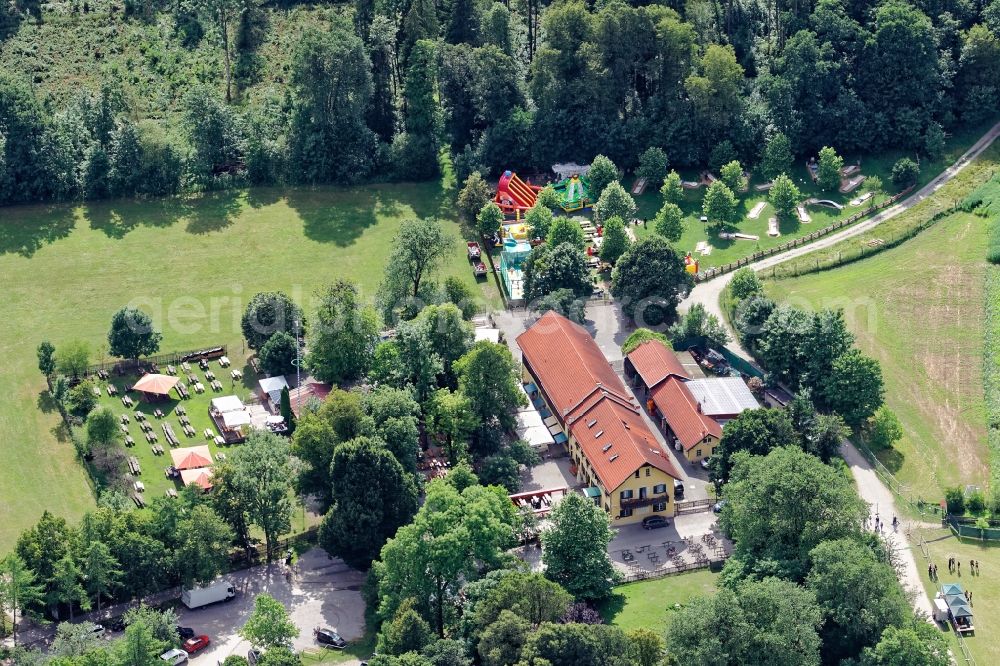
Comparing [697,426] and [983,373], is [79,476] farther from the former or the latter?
[983,373]

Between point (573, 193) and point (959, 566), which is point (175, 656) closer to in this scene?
point (959, 566)

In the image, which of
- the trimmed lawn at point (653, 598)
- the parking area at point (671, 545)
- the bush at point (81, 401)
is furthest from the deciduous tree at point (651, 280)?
the bush at point (81, 401)

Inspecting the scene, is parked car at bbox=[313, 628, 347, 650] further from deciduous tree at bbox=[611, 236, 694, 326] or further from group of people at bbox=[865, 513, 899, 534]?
deciduous tree at bbox=[611, 236, 694, 326]

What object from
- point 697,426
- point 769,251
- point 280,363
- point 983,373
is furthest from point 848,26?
point 280,363

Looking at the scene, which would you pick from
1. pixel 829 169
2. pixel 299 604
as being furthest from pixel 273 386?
pixel 829 169

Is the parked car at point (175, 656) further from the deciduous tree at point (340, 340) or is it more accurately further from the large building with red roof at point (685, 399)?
the large building with red roof at point (685, 399)

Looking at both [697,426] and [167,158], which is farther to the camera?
[167,158]
